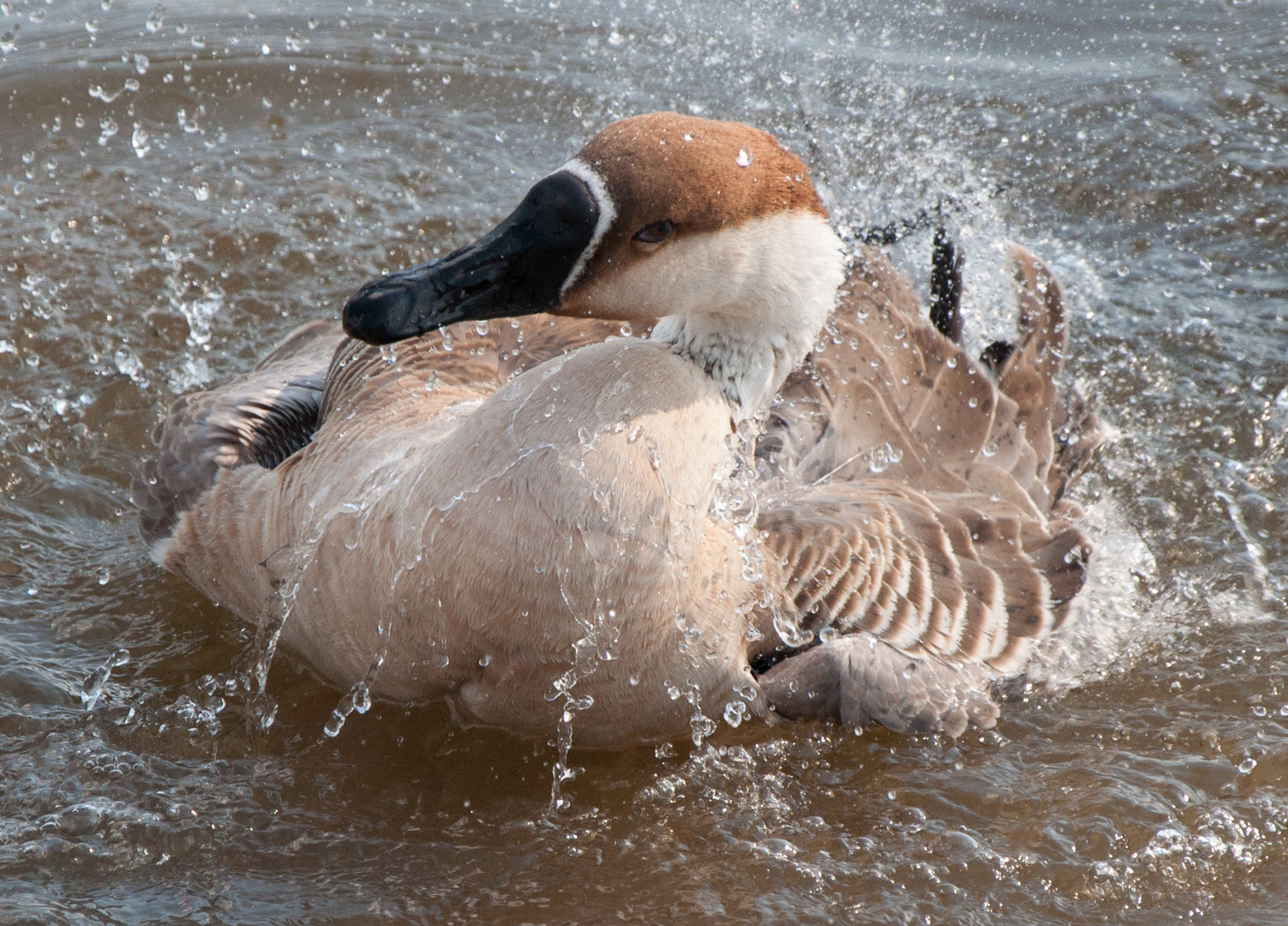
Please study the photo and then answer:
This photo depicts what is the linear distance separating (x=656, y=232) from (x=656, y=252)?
6cm

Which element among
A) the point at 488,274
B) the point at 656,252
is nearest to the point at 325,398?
the point at 488,274

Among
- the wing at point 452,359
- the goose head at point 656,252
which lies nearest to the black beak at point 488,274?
the goose head at point 656,252

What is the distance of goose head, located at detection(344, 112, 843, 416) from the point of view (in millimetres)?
3381

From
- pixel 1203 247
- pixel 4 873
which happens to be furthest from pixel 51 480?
pixel 1203 247

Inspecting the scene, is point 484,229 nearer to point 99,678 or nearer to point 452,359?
point 452,359

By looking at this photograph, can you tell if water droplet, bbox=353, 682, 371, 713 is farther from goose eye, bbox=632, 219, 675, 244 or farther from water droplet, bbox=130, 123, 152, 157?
water droplet, bbox=130, 123, 152, 157

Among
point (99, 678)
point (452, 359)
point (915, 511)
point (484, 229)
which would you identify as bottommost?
point (99, 678)

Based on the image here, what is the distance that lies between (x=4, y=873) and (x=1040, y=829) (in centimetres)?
324

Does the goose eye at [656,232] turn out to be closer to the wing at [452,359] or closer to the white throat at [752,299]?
the white throat at [752,299]

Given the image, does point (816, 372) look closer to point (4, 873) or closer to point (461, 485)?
point (461, 485)

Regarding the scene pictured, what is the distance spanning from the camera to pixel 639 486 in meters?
3.58

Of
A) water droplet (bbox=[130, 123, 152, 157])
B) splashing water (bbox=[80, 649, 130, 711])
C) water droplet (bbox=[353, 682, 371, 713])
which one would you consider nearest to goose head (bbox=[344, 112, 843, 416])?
water droplet (bbox=[353, 682, 371, 713])

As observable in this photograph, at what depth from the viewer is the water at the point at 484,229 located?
3980 mm

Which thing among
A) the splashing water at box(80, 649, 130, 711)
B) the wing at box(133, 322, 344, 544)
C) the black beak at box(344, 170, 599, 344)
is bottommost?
the splashing water at box(80, 649, 130, 711)
